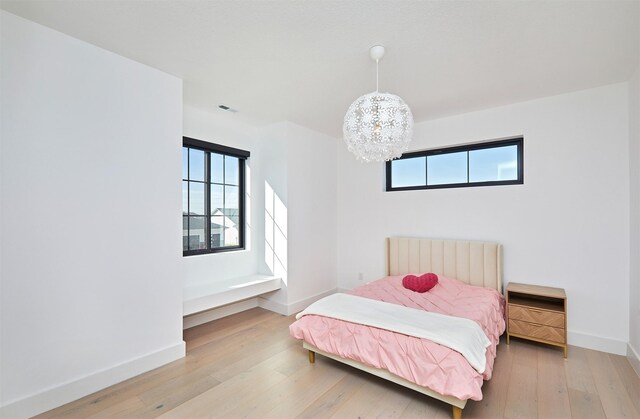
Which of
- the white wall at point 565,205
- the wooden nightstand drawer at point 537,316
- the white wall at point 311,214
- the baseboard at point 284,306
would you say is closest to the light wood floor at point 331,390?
the wooden nightstand drawer at point 537,316

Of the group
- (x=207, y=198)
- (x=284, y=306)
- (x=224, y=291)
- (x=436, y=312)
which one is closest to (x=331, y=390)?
(x=436, y=312)

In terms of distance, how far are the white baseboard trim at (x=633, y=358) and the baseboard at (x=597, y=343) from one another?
0.07 meters

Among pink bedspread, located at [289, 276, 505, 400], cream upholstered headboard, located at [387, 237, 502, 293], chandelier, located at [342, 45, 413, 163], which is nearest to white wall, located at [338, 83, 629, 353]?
cream upholstered headboard, located at [387, 237, 502, 293]

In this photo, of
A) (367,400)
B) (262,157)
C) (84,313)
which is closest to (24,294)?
(84,313)

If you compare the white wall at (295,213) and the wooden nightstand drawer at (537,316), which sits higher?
the white wall at (295,213)

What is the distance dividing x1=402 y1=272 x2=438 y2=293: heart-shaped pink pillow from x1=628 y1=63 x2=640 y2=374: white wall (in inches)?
63.9

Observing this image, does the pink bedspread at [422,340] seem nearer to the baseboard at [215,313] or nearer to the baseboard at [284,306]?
the baseboard at [284,306]

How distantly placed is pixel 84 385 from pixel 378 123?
284 centimetres

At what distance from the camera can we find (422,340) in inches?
76.5

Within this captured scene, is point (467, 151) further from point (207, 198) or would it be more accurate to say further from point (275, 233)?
point (207, 198)

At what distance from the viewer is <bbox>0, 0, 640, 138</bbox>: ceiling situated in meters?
1.74

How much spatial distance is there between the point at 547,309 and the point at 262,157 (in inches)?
145

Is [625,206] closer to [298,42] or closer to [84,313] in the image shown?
[298,42]

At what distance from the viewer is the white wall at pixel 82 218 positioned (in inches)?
71.9
